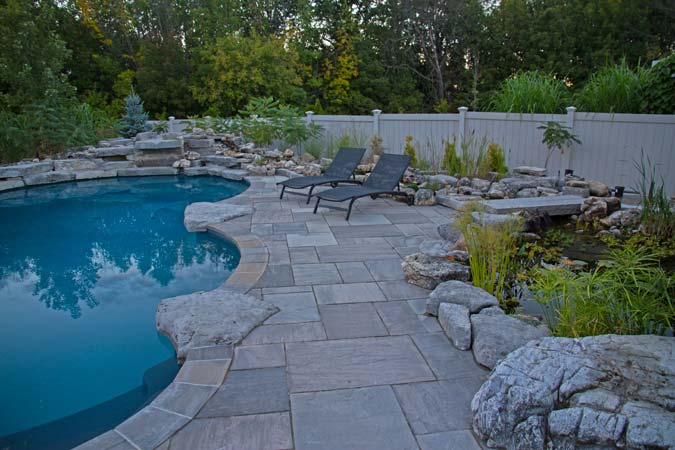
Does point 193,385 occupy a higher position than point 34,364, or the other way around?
point 193,385

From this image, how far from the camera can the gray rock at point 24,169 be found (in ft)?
28.5

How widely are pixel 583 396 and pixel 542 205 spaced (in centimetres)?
409

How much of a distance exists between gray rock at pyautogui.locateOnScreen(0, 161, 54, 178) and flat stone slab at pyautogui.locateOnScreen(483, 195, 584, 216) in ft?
26.1

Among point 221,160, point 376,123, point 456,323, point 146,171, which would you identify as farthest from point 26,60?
point 456,323

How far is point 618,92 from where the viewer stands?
25.3 feet

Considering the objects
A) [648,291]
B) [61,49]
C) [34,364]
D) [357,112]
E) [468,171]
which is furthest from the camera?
[357,112]

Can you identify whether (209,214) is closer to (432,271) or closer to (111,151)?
(432,271)

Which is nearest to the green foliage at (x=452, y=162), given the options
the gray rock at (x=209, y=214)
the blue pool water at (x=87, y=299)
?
the gray rock at (x=209, y=214)

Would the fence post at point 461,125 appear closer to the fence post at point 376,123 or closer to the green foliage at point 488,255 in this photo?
the fence post at point 376,123

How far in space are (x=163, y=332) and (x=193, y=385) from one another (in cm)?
82

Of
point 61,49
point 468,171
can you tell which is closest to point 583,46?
point 468,171

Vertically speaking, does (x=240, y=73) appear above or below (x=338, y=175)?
above

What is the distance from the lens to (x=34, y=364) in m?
3.16

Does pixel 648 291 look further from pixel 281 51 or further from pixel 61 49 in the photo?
pixel 281 51
